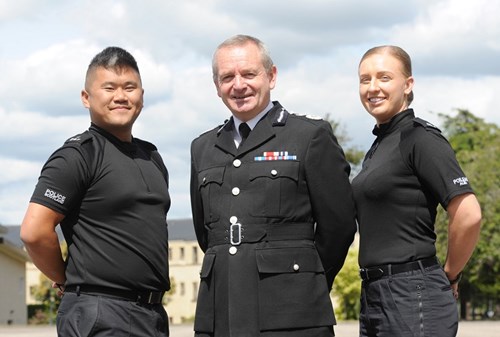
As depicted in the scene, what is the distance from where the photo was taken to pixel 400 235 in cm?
593

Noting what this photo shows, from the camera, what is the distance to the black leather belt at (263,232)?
5.59 metres

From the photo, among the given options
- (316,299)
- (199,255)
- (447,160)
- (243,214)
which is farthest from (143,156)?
(199,255)

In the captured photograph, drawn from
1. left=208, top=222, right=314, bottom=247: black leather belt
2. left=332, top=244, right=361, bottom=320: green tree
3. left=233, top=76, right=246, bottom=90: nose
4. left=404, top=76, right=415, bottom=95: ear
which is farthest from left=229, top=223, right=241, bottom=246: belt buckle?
left=332, top=244, right=361, bottom=320: green tree

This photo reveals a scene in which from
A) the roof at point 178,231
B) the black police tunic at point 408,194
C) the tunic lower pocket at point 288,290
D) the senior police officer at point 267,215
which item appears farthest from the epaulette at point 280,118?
the roof at point 178,231

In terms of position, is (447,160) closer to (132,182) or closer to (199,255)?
(132,182)

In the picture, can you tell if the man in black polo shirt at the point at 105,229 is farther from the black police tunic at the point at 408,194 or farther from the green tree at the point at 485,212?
the green tree at the point at 485,212

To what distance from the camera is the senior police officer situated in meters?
5.59

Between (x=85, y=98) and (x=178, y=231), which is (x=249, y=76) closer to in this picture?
(x=85, y=98)

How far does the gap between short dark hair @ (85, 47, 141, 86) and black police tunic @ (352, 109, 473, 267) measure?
1.46 meters

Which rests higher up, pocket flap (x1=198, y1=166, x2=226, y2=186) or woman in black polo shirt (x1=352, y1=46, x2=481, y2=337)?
pocket flap (x1=198, y1=166, x2=226, y2=186)

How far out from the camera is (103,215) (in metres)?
5.78

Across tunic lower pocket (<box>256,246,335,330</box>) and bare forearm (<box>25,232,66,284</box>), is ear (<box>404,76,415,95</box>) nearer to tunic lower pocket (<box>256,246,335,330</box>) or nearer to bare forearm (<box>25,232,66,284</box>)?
tunic lower pocket (<box>256,246,335,330</box>)

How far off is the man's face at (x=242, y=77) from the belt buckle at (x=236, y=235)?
24.4 inches

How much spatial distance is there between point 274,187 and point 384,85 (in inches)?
40.2
